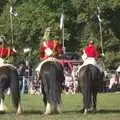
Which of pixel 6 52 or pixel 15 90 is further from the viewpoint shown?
pixel 6 52

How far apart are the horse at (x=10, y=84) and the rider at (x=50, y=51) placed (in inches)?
27.1

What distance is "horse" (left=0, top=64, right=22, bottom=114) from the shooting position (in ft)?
52.1

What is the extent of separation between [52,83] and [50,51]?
0.90m

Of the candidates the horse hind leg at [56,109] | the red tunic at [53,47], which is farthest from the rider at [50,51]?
the horse hind leg at [56,109]

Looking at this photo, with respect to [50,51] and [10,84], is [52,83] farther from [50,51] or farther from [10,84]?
[10,84]

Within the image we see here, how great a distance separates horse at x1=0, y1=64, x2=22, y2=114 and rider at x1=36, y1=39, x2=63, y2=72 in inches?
27.1

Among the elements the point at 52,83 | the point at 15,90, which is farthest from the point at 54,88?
the point at 15,90

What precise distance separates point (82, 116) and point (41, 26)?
36039mm

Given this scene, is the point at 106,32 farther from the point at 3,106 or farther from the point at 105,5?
the point at 3,106

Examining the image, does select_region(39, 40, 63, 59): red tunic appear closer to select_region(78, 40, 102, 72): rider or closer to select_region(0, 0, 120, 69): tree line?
select_region(78, 40, 102, 72): rider

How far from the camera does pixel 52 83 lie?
15922 millimetres

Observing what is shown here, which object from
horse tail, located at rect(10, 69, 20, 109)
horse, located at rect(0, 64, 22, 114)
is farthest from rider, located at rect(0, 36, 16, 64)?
horse tail, located at rect(10, 69, 20, 109)

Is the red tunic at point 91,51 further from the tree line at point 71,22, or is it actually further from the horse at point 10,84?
the tree line at point 71,22

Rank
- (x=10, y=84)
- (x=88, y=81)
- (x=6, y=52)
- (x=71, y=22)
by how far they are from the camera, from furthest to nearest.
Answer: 1. (x=71, y=22)
2. (x=88, y=81)
3. (x=6, y=52)
4. (x=10, y=84)
